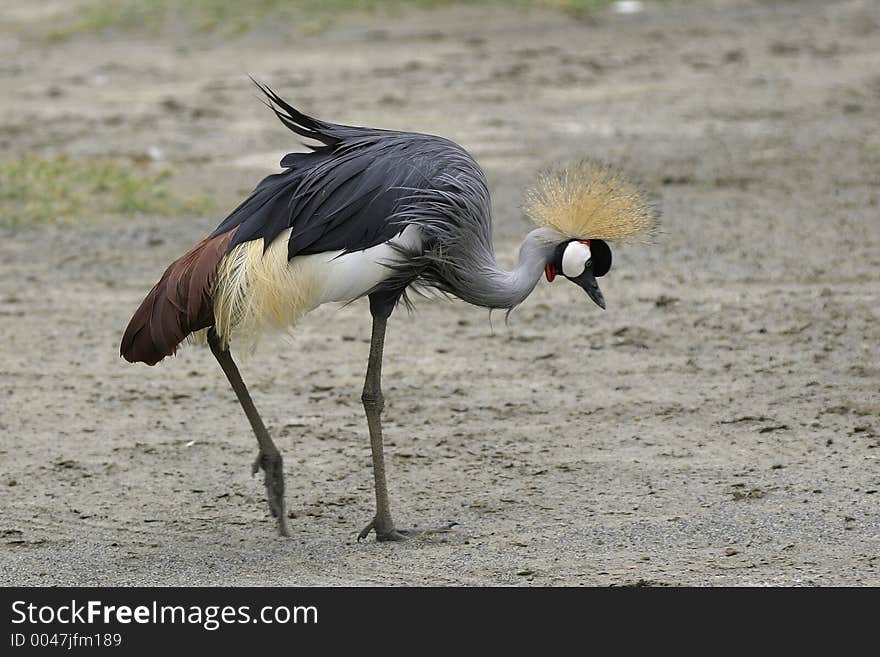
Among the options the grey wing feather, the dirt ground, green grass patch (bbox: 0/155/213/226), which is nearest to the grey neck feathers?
the grey wing feather

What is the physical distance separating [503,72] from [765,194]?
14.5 feet

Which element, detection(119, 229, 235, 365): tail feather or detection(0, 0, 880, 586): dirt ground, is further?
detection(0, 0, 880, 586): dirt ground

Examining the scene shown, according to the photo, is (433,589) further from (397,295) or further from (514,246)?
(514,246)

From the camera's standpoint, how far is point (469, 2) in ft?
50.0

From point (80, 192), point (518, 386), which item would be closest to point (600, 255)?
point (518, 386)

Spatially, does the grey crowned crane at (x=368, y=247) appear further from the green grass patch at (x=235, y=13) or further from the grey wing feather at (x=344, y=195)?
the green grass patch at (x=235, y=13)

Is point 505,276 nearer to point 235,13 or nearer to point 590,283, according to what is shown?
point 590,283

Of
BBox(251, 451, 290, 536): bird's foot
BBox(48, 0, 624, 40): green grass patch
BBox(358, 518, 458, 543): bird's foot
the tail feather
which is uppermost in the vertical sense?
BBox(48, 0, 624, 40): green grass patch

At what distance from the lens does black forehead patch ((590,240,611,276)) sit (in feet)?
15.9

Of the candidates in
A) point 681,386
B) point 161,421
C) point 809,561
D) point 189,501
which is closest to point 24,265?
point 161,421

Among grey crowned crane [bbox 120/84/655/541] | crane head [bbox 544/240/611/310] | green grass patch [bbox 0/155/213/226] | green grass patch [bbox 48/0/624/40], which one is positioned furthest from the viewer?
green grass patch [bbox 48/0/624/40]

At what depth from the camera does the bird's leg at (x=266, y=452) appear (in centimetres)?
486

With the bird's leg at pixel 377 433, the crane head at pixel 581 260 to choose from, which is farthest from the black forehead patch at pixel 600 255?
the bird's leg at pixel 377 433

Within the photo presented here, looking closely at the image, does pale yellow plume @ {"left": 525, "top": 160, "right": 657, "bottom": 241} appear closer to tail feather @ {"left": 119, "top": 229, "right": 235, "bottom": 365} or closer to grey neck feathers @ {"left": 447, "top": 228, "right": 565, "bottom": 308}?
grey neck feathers @ {"left": 447, "top": 228, "right": 565, "bottom": 308}
